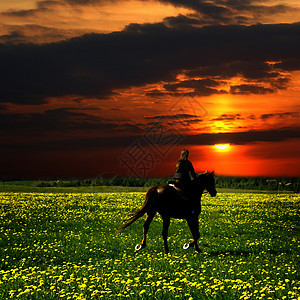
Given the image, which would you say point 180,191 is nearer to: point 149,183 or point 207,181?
point 207,181

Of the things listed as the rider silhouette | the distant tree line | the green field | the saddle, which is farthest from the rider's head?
the distant tree line

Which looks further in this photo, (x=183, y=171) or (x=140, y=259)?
(x=183, y=171)

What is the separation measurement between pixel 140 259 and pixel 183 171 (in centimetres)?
334

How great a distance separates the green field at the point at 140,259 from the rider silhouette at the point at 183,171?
2.48 metres

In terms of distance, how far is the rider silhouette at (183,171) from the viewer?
1433 cm

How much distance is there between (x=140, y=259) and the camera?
538 inches

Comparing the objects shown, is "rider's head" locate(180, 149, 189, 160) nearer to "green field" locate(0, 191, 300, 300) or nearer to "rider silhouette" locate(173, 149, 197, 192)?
"rider silhouette" locate(173, 149, 197, 192)

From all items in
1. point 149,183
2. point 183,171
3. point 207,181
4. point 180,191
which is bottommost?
point 149,183

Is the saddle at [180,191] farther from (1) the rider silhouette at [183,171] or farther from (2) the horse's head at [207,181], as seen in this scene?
(2) the horse's head at [207,181]

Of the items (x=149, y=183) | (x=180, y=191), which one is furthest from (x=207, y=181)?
(x=149, y=183)

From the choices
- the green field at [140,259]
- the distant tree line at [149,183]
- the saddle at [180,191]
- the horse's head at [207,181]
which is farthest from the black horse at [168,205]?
the distant tree line at [149,183]

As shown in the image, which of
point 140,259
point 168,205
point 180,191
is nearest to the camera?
point 140,259

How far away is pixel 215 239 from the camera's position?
19.0 metres

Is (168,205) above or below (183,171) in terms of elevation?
below
